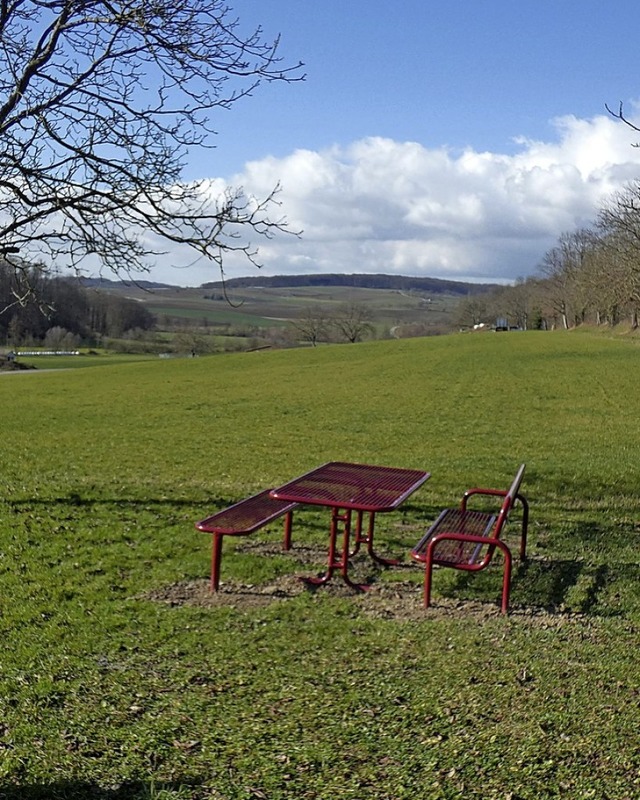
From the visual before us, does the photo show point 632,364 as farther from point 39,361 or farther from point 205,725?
point 39,361

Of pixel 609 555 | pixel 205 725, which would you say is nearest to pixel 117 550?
pixel 205 725

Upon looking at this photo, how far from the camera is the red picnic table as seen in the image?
20.8 feet

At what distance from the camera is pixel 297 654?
5.15m

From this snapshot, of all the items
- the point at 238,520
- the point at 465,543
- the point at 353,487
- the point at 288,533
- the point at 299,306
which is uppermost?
the point at 299,306

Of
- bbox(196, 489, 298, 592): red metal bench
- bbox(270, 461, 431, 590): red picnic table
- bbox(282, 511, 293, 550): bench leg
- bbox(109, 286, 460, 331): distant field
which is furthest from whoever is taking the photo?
bbox(109, 286, 460, 331): distant field

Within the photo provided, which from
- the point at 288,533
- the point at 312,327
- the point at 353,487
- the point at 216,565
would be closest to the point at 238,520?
the point at 216,565

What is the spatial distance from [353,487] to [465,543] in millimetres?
1045

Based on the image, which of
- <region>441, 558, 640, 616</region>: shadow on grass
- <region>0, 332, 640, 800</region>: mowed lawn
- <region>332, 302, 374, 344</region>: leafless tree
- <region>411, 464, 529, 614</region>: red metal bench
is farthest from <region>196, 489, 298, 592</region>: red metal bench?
<region>332, 302, 374, 344</region>: leafless tree

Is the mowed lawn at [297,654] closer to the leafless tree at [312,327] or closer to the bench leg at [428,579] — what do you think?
the bench leg at [428,579]

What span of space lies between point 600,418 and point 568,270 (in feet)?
215

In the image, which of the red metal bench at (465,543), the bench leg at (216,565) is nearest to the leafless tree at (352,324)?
the red metal bench at (465,543)

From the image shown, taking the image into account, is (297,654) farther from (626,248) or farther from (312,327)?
(312,327)

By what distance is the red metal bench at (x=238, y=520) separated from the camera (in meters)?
6.24

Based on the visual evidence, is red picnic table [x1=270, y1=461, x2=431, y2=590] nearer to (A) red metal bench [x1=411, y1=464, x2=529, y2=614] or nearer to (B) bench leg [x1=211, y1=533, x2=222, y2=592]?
(A) red metal bench [x1=411, y1=464, x2=529, y2=614]
